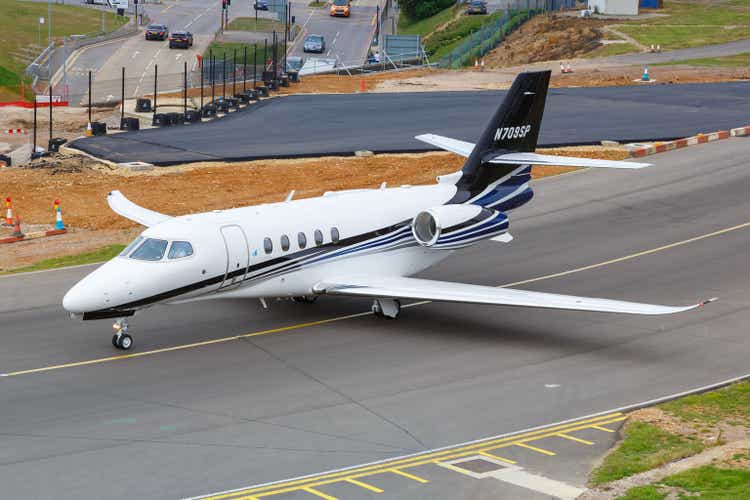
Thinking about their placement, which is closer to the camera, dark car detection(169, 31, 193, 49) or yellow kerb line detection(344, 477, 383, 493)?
yellow kerb line detection(344, 477, 383, 493)

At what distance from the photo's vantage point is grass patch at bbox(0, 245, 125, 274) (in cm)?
3825

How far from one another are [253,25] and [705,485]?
4618 inches

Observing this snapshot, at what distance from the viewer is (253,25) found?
132500 mm

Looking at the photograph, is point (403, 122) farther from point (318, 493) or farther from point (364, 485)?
point (318, 493)

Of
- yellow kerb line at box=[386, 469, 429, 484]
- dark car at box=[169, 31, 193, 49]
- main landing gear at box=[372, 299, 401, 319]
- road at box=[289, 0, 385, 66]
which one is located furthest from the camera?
road at box=[289, 0, 385, 66]

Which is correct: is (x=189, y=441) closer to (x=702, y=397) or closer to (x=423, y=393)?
(x=423, y=393)

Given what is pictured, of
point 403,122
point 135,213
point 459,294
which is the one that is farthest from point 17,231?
point 403,122

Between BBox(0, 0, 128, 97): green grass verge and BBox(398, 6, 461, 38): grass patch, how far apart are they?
1290 inches

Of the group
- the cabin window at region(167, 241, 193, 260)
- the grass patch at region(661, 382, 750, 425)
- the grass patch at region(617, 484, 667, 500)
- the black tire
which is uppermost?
the cabin window at region(167, 241, 193, 260)

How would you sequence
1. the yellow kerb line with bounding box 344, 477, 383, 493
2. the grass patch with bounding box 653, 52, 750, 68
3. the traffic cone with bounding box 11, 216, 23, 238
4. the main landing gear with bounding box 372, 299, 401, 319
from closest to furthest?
1. the yellow kerb line with bounding box 344, 477, 383, 493
2. the main landing gear with bounding box 372, 299, 401, 319
3. the traffic cone with bounding box 11, 216, 23, 238
4. the grass patch with bounding box 653, 52, 750, 68

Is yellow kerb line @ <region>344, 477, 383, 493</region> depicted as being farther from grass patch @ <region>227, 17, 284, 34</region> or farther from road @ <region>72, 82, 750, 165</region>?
grass patch @ <region>227, 17, 284, 34</region>

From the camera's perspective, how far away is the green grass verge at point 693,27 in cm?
10094

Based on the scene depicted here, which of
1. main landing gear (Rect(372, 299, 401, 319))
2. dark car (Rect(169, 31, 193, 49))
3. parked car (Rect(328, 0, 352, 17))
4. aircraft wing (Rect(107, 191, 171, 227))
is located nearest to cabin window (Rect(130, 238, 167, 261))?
aircraft wing (Rect(107, 191, 171, 227))

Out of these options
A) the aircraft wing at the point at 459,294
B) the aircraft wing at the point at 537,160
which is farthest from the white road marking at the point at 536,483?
the aircraft wing at the point at 537,160
